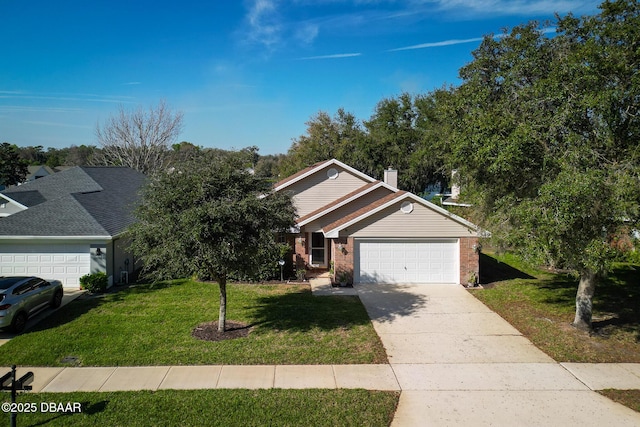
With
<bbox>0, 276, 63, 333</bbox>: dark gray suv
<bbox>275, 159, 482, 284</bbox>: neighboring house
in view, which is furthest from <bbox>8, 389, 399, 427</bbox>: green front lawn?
<bbox>275, 159, 482, 284</bbox>: neighboring house

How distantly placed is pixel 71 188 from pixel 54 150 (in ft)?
414

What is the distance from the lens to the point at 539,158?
1111cm

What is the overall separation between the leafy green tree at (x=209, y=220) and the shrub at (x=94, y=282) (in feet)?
19.6

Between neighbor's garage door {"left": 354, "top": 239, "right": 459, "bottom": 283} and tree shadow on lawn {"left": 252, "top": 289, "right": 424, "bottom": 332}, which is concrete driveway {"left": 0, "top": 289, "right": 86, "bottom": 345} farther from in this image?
neighbor's garage door {"left": 354, "top": 239, "right": 459, "bottom": 283}

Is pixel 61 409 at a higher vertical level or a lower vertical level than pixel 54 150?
lower

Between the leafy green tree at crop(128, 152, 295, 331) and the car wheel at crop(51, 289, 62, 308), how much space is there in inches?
198

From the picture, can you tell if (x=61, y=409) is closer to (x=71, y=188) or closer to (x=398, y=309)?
(x=398, y=309)

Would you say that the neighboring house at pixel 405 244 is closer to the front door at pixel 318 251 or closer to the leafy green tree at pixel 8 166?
the front door at pixel 318 251

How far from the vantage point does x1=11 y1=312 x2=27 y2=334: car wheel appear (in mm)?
11648

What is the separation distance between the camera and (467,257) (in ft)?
57.6

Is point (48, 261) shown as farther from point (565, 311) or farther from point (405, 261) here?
point (565, 311)

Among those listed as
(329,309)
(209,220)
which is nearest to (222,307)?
(209,220)

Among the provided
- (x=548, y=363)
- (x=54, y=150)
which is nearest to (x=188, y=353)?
(x=548, y=363)

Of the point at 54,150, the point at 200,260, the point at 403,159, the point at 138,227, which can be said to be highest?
the point at 54,150
